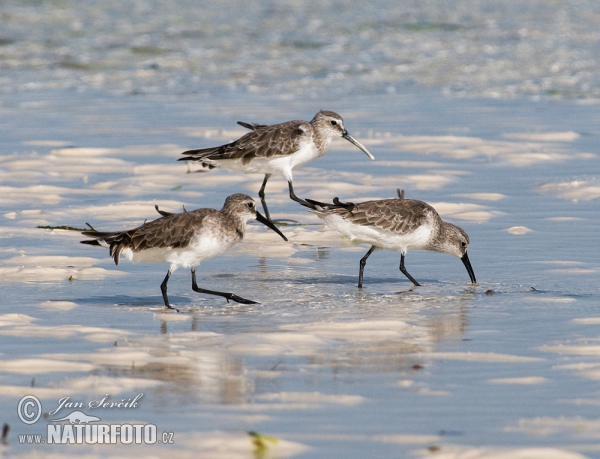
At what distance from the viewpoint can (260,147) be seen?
12.7 m

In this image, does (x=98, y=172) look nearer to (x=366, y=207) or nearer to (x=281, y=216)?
(x=281, y=216)

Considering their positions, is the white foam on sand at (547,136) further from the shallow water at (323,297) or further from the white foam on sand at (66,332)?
the white foam on sand at (66,332)

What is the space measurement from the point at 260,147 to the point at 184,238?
424cm

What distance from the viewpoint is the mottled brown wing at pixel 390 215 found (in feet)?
31.7

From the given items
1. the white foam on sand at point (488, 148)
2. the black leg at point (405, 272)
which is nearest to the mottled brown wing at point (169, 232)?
the black leg at point (405, 272)

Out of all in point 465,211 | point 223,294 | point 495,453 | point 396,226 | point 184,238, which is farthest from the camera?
point 465,211

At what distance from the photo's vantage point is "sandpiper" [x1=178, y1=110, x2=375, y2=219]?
41.6 ft

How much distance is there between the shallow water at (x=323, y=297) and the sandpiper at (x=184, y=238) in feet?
1.11

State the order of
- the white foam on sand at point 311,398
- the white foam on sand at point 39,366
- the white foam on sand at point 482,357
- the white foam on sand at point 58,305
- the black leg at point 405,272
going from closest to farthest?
the white foam on sand at point 311,398 < the white foam on sand at point 39,366 < the white foam on sand at point 482,357 < the white foam on sand at point 58,305 < the black leg at point 405,272

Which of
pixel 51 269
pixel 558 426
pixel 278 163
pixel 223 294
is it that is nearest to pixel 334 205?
pixel 223 294

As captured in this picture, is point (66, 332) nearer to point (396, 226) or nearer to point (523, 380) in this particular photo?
point (523, 380)

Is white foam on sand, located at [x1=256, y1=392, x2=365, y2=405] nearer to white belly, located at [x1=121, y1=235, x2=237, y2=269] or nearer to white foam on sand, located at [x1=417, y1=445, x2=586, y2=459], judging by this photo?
white foam on sand, located at [x1=417, y1=445, x2=586, y2=459]

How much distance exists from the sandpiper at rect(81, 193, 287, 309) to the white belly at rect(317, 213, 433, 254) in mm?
1095

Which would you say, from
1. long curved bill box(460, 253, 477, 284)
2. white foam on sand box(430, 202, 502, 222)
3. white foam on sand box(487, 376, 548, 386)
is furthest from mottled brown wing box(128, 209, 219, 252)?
white foam on sand box(430, 202, 502, 222)
